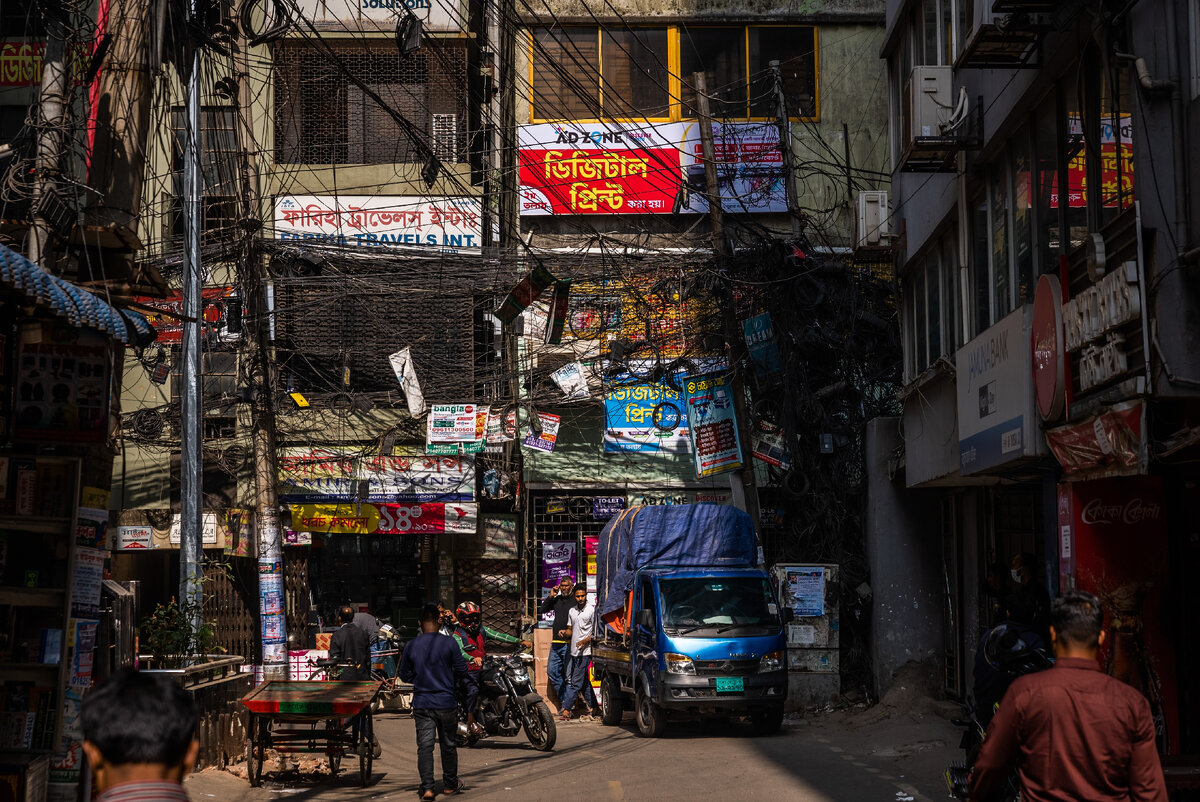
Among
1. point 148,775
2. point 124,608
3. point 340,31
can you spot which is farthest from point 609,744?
point 340,31

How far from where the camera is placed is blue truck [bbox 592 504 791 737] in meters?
15.4

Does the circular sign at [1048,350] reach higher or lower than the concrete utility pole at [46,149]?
lower

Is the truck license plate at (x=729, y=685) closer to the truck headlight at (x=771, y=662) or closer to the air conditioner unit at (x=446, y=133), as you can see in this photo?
the truck headlight at (x=771, y=662)

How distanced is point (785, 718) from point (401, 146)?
1263cm

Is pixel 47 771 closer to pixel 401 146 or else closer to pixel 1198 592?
pixel 1198 592

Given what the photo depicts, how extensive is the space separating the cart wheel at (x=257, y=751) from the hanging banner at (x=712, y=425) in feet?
29.9

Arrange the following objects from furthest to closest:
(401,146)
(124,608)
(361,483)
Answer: (401,146) → (361,483) → (124,608)

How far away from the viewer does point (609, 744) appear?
1525 cm

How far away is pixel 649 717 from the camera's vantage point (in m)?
15.8

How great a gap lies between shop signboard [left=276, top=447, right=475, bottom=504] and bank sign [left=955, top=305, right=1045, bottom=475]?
9.99 m

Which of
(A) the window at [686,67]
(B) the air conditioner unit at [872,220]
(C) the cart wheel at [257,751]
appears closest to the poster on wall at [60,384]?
(C) the cart wheel at [257,751]

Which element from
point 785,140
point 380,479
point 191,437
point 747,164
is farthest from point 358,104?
point 191,437

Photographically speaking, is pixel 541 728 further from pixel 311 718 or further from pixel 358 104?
pixel 358 104

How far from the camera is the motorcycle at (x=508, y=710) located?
14555mm
